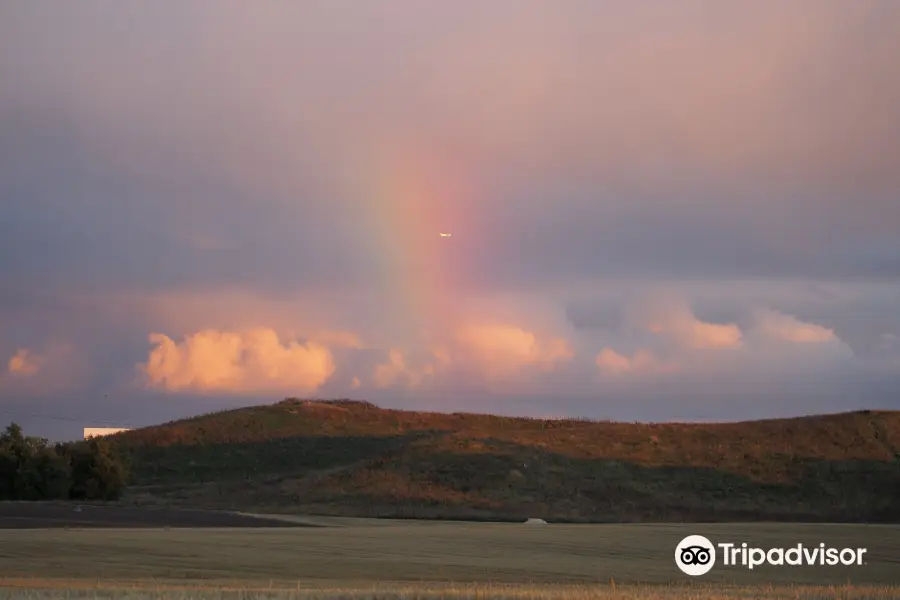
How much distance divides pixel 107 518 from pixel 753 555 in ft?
110

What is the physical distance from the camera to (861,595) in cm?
2553

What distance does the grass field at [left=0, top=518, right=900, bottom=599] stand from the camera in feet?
86.7

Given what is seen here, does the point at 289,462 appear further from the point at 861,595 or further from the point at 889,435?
the point at 861,595

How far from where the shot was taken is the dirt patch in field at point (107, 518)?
54.1 metres

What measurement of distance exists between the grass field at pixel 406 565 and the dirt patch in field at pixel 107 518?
196 inches

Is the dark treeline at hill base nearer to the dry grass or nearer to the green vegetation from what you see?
the green vegetation

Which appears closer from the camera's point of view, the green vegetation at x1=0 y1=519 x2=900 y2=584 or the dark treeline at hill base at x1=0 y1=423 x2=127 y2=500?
the green vegetation at x1=0 y1=519 x2=900 y2=584

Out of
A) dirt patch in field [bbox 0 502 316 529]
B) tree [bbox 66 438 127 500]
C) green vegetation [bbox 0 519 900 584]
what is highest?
tree [bbox 66 438 127 500]

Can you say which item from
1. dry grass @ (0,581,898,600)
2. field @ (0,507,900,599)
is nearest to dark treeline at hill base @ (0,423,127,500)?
field @ (0,507,900,599)

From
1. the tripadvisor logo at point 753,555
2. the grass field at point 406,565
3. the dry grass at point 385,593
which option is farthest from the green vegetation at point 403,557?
the dry grass at point 385,593

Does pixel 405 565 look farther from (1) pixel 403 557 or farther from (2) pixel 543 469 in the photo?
(2) pixel 543 469

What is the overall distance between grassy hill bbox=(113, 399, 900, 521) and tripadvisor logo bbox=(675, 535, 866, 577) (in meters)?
34.6

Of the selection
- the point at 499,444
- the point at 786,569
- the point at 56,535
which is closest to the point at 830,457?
the point at 499,444

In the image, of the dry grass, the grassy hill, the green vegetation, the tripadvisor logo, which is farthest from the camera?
the grassy hill
